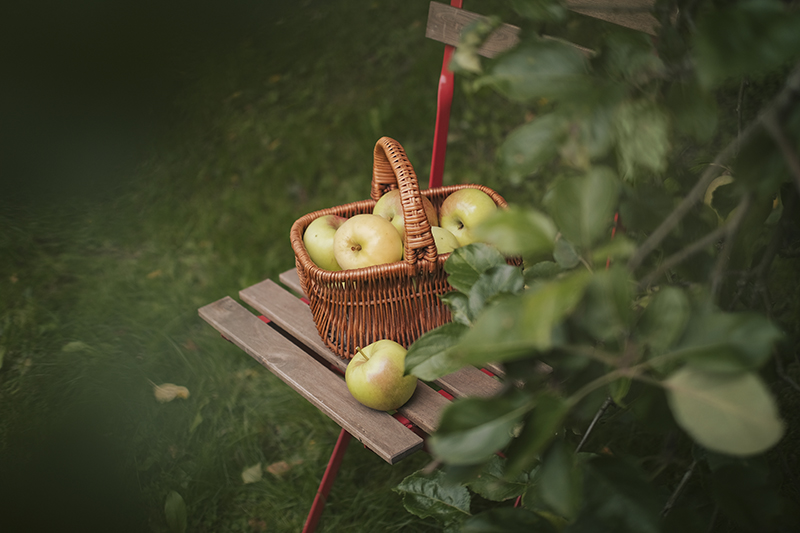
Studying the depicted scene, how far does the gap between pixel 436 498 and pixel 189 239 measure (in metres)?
2.43

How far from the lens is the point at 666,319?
1.44ft

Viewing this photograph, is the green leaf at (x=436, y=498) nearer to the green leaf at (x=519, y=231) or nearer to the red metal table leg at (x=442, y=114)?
the green leaf at (x=519, y=231)

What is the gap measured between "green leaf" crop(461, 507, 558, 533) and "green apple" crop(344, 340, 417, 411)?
1.81ft

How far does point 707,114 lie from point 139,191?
3424mm

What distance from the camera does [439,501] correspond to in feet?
3.01

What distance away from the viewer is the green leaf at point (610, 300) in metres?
0.40

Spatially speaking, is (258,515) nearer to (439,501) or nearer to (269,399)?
(269,399)

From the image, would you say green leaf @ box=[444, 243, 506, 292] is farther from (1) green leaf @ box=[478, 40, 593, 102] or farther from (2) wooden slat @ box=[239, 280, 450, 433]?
(2) wooden slat @ box=[239, 280, 450, 433]

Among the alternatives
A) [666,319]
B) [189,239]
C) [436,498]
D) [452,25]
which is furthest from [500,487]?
[189,239]

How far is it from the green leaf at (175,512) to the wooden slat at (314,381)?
0.70 m

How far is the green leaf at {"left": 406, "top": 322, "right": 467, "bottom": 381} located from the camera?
0.68m

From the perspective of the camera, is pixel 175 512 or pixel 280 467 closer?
pixel 175 512

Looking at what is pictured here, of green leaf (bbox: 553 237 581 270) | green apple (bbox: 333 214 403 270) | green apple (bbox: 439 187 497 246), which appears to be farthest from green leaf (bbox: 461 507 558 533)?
green apple (bbox: 439 187 497 246)

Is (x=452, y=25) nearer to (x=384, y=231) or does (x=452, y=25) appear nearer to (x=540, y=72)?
(x=384, y=231)
